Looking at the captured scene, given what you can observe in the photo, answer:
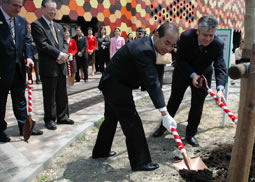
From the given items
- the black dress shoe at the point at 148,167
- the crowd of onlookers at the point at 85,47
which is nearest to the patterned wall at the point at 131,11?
the crowd of onlookers at the point at 85,47

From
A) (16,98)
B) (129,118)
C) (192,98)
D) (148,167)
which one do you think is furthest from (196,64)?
(16,98)

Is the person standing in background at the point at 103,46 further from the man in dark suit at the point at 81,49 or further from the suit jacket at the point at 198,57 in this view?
the suit jacket at the point at 198,57

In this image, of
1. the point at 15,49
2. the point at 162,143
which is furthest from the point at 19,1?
the point at 162,143

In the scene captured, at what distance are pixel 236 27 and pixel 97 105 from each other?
23618 millimetres

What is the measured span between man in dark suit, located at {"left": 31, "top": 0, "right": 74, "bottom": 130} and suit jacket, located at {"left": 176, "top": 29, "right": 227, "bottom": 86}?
1858 mm

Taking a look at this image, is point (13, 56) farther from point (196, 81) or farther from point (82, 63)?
point (82, 63)

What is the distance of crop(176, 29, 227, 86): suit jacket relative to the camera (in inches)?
132

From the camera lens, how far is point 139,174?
291cm

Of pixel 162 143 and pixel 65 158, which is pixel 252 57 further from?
pixel 65 158

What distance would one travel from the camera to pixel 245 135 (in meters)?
2.07

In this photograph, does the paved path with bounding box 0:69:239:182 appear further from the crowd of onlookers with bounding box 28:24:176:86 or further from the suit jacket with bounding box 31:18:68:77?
the crowd of onlookers with bounding box 28:24:176:86

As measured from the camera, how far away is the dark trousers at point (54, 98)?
13.6 feet

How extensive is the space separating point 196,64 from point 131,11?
1085 centimetres

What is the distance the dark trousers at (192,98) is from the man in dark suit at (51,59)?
1813 millimetres
